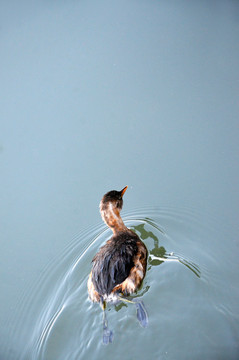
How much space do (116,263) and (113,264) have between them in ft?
0.10

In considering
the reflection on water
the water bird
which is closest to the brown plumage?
the water bird

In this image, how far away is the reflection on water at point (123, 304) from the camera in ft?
10.3

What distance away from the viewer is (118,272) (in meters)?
3.38

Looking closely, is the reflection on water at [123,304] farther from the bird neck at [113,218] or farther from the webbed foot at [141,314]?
the bird neck at [113,218]

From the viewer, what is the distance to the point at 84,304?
11.4 ft

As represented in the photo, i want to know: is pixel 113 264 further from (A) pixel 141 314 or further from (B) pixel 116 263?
(A) pixel 141 314

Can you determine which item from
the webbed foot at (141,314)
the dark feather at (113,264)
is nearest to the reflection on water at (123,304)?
the webbed foot at (141,314)

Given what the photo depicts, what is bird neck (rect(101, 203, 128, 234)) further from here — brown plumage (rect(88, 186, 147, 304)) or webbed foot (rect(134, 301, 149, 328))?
webbed foot (rect(134, 301, 149, 328))

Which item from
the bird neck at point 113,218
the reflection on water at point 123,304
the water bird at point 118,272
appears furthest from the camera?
the bird neck at point 113,218

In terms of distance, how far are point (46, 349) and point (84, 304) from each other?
0.51 metres

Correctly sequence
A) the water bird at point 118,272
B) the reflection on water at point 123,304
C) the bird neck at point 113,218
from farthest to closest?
the bird neck at point 113,218
the water bird at point 118,272
the reflection on water at point 123,304

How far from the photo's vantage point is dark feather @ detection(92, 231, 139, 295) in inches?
131

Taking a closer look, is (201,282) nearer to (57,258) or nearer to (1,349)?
(57,258)

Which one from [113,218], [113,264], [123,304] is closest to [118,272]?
[113,264]
